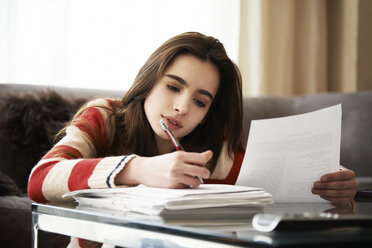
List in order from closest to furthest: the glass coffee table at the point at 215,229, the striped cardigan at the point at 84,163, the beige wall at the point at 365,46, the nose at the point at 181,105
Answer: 1. the glass coffee table at the point at 215,229
2. the striped cardigan at the point at 84,163
3. the nose at the point at 181,105
4. the beige wall at the point at 365,46

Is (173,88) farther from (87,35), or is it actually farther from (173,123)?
(87,35)

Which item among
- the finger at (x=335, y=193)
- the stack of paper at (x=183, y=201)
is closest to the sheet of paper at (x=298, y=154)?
the finger at (x=335, y=193)

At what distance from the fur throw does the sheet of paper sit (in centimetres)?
88

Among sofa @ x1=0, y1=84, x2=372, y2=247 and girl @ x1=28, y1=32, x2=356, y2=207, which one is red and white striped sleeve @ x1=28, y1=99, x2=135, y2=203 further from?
sofa @ x1=0, y1=84, x2=372, y2=247

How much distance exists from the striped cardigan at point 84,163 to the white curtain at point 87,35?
953 mm

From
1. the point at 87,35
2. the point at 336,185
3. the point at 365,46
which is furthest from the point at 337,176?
the point at 365,46

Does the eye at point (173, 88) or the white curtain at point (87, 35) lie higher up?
the white curtain at point (87, 35)

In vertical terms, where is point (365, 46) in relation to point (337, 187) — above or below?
above

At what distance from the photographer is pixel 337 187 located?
1154 millimetres

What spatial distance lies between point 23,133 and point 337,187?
3.52ft

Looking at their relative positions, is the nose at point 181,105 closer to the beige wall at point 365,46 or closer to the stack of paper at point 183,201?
the stack of paper at point 183,201

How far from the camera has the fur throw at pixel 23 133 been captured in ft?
5.67

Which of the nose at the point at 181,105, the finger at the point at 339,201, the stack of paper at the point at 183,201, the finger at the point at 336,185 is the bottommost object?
the finger at the point at 339,201

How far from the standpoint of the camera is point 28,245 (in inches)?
55.5
